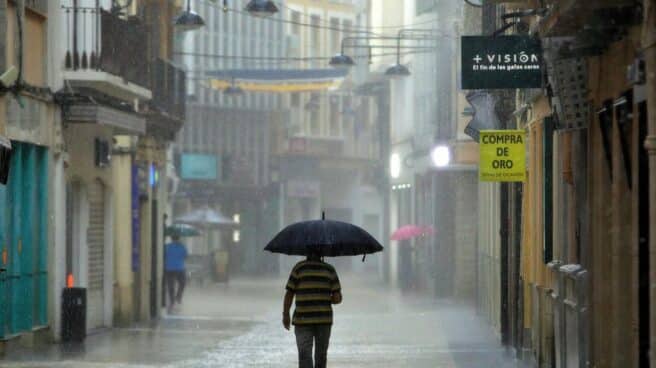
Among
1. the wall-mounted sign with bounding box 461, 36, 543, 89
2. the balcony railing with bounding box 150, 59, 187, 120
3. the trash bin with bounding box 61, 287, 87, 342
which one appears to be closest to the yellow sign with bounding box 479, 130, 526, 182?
the wall-mounted sign with bounding box 461, 36, 543, 89

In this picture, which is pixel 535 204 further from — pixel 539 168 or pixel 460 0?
pixel 460 0

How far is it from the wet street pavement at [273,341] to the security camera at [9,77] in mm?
3478

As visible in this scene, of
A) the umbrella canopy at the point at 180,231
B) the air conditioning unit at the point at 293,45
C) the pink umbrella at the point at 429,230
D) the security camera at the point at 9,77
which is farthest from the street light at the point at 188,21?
the air conditioning unit at the point at 293,45

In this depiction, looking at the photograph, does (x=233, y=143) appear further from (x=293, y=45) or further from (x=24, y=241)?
(x=24, y=241)

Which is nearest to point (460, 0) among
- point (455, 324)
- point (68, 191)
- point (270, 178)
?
point (455, 324)

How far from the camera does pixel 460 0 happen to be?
42562 millimetres

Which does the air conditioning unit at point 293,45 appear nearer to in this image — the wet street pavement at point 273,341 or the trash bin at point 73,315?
the wet street pavement at point 273,341

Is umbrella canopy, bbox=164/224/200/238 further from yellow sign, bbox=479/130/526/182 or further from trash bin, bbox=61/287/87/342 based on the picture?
yellow sign, bbox=479/130/526/182

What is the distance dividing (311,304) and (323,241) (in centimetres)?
67

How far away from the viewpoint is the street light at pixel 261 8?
97.6 ft

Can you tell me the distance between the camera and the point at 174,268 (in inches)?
1661

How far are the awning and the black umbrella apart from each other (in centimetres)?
4740

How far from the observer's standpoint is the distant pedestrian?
136 feet

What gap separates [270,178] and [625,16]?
60.8 m
